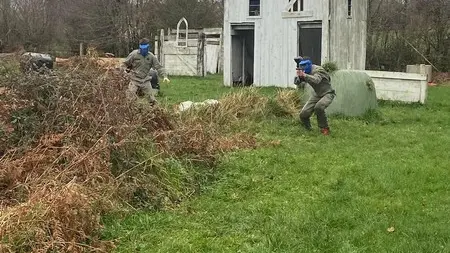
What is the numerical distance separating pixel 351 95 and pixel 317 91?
7.39 ft

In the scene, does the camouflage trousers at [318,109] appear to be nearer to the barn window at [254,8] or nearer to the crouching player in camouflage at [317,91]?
the crouching player in camouflage at [317,91]

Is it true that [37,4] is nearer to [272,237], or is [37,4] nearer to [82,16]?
[82,16]

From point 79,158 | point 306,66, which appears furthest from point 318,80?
point 79,158

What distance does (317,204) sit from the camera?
7211 mm

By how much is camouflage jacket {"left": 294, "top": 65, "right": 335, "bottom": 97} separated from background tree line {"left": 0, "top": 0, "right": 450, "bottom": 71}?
1732 cm

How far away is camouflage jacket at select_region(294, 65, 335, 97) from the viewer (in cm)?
1175

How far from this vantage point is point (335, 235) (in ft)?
20.0

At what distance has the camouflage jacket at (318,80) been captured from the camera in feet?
38.5

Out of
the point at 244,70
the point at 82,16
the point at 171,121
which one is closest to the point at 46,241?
the point at 171,121

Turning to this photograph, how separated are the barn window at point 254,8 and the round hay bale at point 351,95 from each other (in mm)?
8421

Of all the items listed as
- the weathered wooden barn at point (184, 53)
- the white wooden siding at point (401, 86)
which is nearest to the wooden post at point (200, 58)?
the weathered wooden barn at point (184, 53)

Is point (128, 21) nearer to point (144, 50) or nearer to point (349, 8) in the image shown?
point (349, 8)

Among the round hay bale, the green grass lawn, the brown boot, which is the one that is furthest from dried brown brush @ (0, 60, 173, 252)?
the round hay bale

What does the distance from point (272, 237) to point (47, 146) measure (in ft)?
8.97
